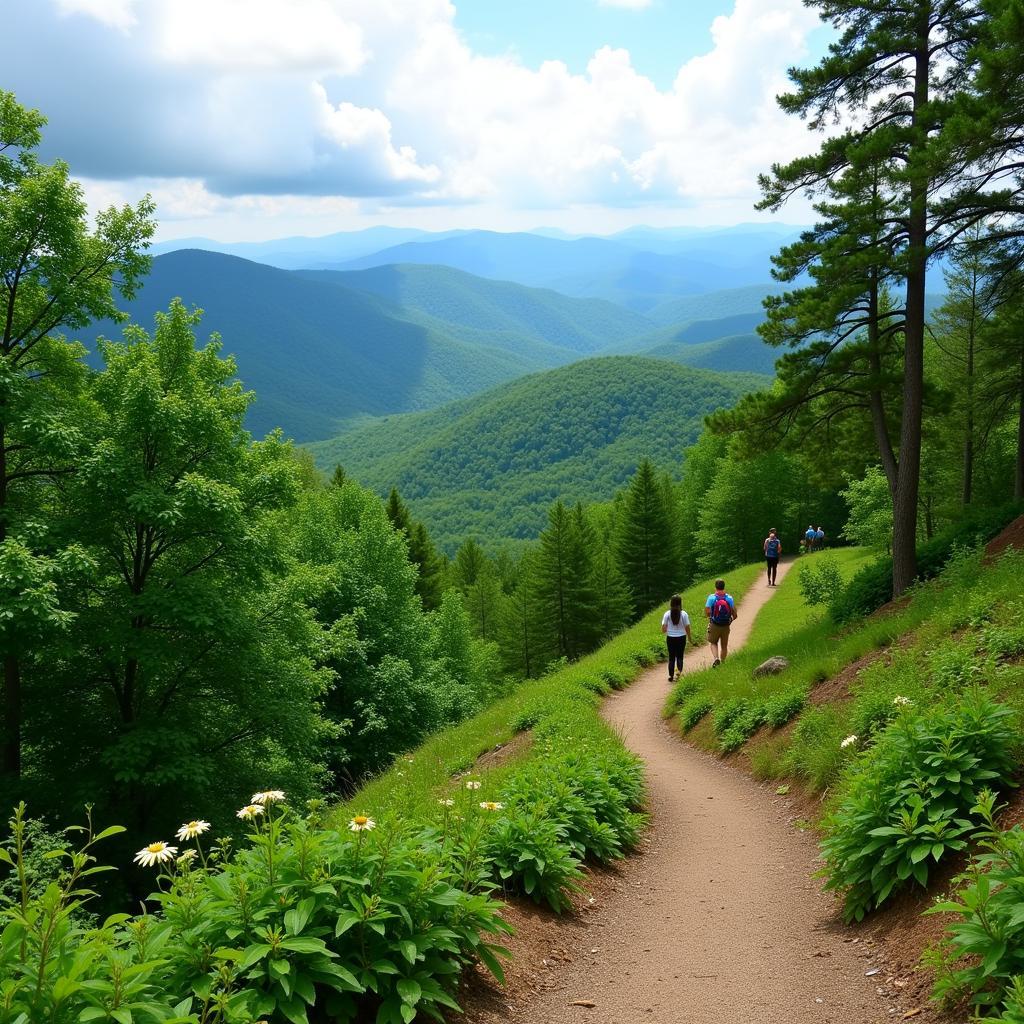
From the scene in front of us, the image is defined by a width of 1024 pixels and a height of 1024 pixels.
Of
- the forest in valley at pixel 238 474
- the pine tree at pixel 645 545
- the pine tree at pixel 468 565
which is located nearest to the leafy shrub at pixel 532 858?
the forest in valley at pixel 238 474

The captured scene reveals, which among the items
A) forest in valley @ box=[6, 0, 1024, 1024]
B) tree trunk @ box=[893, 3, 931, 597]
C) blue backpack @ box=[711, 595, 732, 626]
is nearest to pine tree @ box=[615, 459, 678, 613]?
forest in valley @ box=[6, 0, 1024, 1024]

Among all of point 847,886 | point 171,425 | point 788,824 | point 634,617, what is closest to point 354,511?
point 634,617

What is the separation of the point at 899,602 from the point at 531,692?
819 centimetres

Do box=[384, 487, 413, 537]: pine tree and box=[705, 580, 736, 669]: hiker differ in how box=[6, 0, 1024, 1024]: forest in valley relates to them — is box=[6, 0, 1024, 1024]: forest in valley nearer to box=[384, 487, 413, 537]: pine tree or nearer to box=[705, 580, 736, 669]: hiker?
Result: box=[705, 580, 736, 669]: hiker

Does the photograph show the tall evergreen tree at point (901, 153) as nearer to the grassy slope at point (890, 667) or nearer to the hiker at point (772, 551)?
the grassy slope at point (890, 667)

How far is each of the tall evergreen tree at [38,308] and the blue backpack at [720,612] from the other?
13.2 metres

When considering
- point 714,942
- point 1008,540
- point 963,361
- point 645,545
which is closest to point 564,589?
point 645,545

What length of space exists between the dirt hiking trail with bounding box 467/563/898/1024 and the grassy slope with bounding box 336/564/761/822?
1548 mm

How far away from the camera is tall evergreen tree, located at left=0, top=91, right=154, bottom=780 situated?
12.3m

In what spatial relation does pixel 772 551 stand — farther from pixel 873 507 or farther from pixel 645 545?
pixel 645 545

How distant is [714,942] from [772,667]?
31.0 ft

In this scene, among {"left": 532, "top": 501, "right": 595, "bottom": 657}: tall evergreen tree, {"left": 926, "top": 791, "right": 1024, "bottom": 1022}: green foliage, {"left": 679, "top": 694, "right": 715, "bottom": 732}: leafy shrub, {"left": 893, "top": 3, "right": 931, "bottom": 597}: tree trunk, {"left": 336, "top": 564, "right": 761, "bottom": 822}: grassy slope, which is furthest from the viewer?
{"left": 532, "top": 501, "right": 595, "bottom": 657}: tall evergreen tree

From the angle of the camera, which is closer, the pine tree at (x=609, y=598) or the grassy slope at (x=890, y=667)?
the grassy slope at (x=890, y=667)

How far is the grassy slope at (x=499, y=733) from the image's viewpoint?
9570mm
